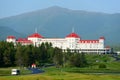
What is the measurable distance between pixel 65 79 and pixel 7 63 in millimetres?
51899

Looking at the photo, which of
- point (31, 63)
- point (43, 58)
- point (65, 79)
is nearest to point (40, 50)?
point (43, 58)

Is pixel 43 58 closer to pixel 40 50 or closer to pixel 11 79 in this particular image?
pixel 40 50

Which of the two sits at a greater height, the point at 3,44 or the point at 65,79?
the point at 3,44

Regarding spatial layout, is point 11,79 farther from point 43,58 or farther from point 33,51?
point 43,58

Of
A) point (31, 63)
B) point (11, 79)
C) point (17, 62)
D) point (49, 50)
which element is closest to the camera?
point (11, 79)

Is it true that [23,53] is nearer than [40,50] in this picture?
Yes

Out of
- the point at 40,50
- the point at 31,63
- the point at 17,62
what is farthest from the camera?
the point at 40,50

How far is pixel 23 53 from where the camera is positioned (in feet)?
354

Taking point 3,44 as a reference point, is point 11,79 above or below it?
below

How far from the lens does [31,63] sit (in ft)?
370

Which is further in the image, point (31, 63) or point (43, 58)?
point (43, 58)

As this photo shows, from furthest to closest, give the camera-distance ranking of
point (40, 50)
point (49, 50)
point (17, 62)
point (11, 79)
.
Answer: point (49, 50), point (40, 50), point (17, 62), point (11, 79)

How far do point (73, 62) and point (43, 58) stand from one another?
817 inches

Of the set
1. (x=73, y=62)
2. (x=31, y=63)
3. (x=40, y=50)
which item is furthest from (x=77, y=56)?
(x=40, y=50)
